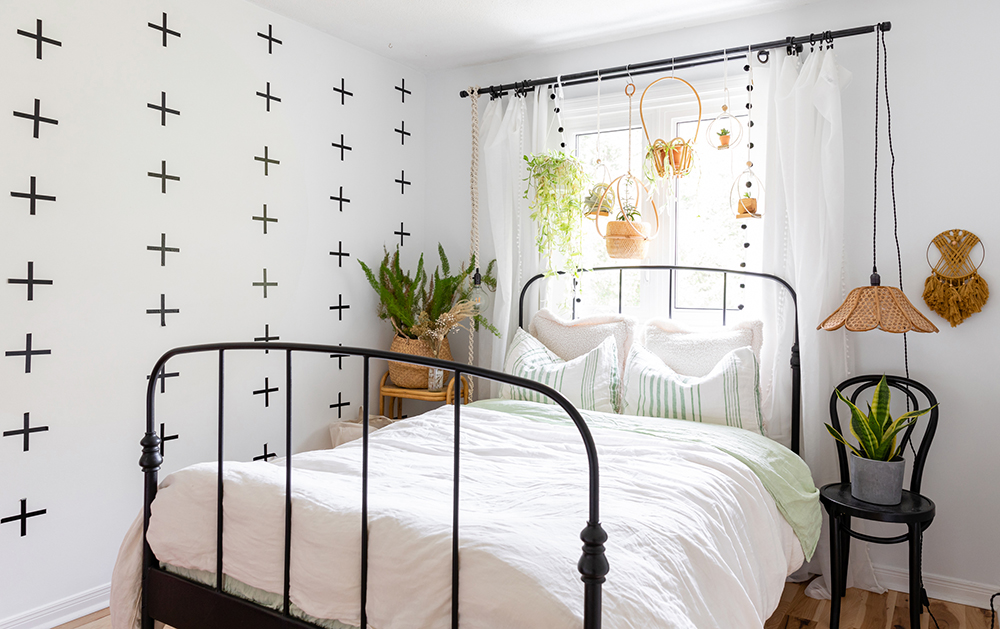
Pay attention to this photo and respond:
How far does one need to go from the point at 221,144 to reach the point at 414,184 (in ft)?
A: 4.01

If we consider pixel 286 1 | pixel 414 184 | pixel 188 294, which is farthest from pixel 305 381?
pixel 286 1

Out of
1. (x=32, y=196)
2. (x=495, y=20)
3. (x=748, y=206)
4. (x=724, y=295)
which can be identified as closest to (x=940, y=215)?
(x=748, y=206)

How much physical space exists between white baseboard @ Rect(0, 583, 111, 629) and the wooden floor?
1.0 inches

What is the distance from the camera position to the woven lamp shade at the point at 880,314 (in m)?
2.31

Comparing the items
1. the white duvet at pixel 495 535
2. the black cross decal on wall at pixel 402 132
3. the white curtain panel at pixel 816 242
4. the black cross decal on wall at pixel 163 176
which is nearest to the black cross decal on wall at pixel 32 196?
the black cross decal on wall at pixel 163 176

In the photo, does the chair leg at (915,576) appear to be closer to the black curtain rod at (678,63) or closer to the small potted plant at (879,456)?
the small potted plant at (879,456)

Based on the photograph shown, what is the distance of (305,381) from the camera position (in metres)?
3.19

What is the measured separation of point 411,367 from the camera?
3.41 meters

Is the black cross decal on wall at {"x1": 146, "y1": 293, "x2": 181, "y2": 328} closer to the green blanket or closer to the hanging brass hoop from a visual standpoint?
the green blanket

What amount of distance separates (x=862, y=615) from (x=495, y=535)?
1.88 m

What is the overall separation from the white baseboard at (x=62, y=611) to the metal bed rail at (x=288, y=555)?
0.69 meters

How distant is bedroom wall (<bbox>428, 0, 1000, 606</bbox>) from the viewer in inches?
98.0

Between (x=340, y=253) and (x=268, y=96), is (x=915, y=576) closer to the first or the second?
(x=340, y=253)

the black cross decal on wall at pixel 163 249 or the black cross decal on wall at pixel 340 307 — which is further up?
the black cross decal on wall at pixel 163 249
